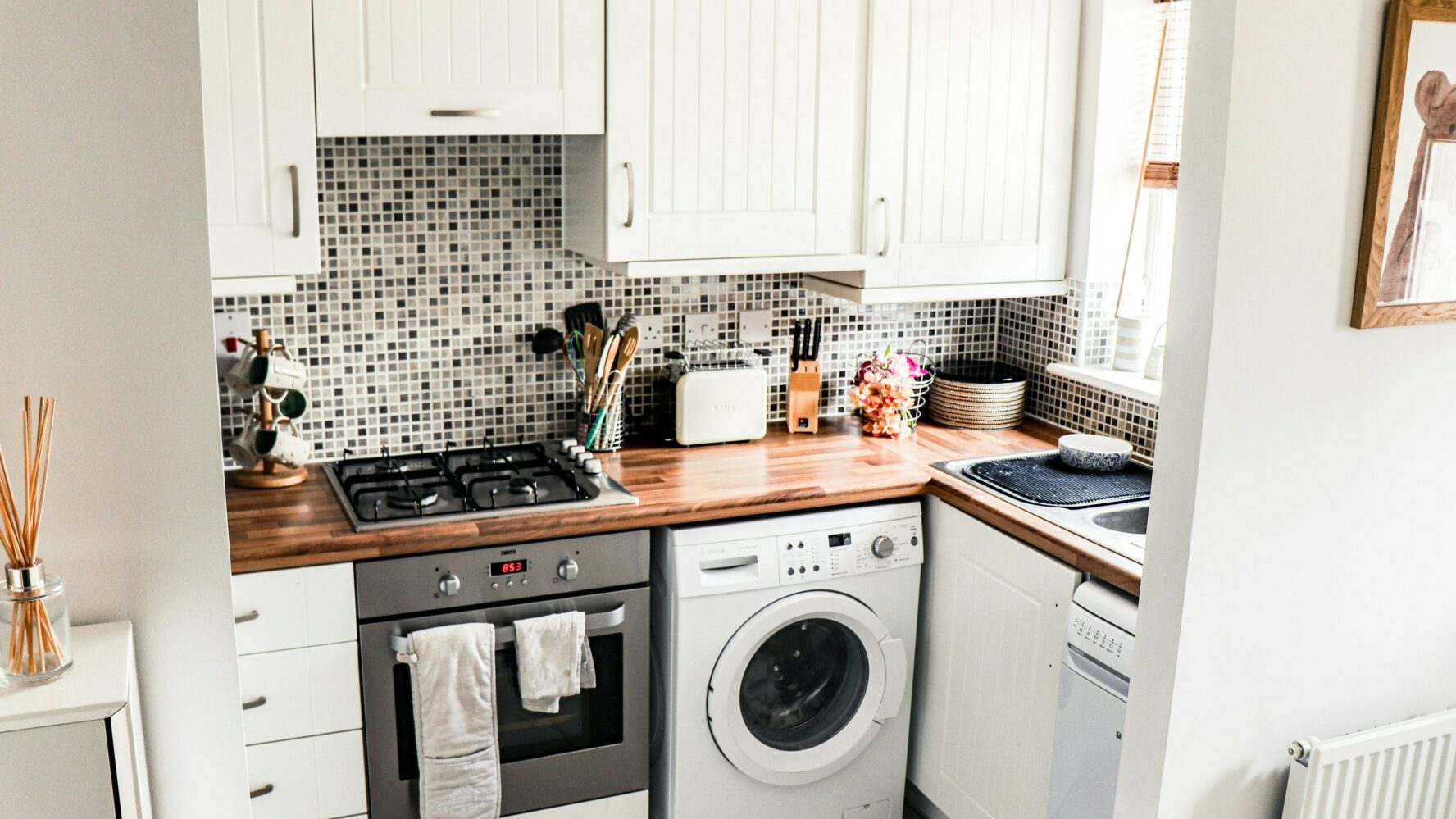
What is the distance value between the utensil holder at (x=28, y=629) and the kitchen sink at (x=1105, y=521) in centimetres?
181

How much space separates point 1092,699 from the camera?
237cm

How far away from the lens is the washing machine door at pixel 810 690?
→ 2.77 m

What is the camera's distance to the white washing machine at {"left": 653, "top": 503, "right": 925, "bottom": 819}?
270cm

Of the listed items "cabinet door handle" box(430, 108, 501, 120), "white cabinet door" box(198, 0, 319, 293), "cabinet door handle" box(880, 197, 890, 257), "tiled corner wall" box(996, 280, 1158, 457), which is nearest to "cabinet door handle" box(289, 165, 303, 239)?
"white cabinet door" box(198, 0, 319, 293)

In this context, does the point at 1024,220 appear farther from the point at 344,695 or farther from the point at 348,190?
the point at 344,695

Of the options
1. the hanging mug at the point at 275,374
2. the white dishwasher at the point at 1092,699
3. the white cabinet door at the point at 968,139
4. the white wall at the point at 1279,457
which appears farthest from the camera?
the white cabinet door at the point at 968,139

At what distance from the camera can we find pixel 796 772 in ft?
9.40

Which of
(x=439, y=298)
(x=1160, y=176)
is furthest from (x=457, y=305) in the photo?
(x=1160, y=176)

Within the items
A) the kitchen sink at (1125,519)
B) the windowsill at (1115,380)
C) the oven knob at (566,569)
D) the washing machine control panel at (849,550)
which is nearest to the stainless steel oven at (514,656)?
the oven knob at (566,569)

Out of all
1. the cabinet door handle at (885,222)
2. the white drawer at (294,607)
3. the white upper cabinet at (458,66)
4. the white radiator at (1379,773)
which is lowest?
the white radiator at (1379,773)

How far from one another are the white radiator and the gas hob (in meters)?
1.37

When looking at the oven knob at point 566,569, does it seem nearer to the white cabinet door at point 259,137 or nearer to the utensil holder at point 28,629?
the white cabinet door at point 259,137

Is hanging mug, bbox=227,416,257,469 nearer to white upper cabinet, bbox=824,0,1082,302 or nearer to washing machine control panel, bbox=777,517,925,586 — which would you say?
washing machine control panel, bbox=777,517,925,586

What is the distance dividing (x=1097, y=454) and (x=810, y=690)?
34.7 inches
